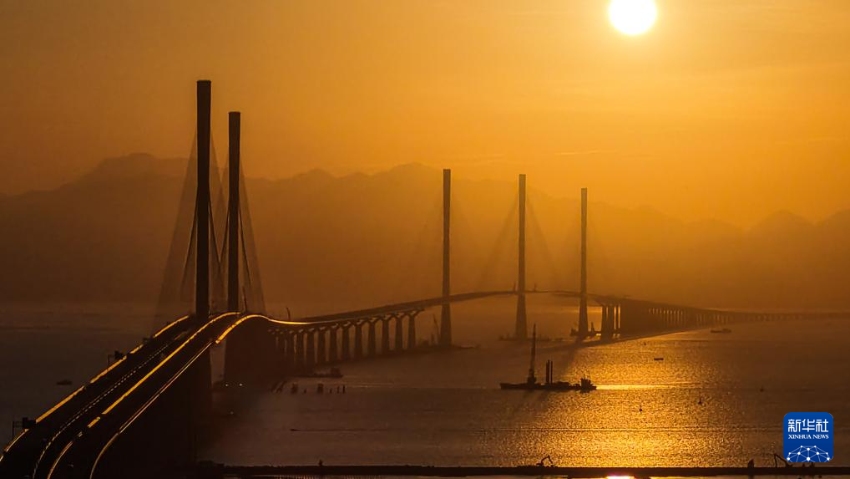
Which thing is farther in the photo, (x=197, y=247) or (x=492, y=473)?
(x=197, y=247)

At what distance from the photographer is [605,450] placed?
165 ft

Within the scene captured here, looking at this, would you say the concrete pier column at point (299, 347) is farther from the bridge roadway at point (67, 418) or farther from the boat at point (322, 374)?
the bridge roadway at point (67, 418)

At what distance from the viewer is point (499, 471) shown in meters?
40.2

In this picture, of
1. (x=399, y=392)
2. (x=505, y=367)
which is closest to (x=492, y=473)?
(x=399, y=392)

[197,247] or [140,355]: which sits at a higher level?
[197,247]

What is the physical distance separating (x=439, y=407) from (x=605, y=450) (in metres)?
18.3

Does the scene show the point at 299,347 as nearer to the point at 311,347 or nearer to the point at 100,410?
the point at 311,347

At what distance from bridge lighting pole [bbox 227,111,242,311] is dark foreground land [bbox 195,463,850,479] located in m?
32.0

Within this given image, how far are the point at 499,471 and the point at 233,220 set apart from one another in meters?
35.5

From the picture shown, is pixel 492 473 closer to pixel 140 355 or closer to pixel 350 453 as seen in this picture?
pixel 350 453

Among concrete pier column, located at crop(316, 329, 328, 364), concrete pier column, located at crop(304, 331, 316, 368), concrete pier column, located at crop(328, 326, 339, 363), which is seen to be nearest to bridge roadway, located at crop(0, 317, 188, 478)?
concrete pier column, located at crop(304, 331, 316, 368)

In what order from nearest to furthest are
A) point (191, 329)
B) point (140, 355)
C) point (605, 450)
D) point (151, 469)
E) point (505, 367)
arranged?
point (151, 469), point (140, 355), point (605, 450), point (191, 329), point (505, 367)

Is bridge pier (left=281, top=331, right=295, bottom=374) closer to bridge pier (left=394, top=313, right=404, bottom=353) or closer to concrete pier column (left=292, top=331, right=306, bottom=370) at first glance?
concrete pier column (left=292, top=331, right=306, bottom=370)

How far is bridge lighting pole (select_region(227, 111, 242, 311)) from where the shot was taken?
237 feet
